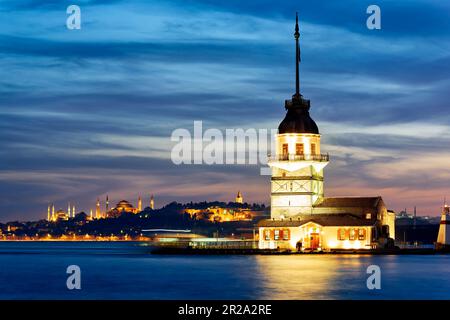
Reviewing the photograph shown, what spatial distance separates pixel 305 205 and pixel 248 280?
1270 inches

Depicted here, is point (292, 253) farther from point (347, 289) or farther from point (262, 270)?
point (347, 289)

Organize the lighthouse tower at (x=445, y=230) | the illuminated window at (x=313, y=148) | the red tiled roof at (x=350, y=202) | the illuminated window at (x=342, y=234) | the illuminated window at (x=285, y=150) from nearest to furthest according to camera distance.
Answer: the illuminated window at (x=342, y=234)
the illuminated window at (x=285, y=150)
the illuminated window at (x=313, y=148)
the red tiled roof at (x=350, y=202)
the lighthouse tower at (x=445, y=230)

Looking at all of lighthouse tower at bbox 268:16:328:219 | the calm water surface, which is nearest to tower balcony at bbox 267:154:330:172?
lighthouse tower at bbox 268:16:328:219

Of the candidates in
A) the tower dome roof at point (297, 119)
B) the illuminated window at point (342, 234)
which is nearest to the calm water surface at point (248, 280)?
the illuminated window at point (342, 234)

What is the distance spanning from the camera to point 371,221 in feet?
366

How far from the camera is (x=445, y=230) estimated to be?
423 feet

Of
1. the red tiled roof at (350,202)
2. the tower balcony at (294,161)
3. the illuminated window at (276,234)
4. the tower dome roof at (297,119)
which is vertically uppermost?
the tower dome roof at (297,119)

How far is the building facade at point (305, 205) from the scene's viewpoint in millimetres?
111688

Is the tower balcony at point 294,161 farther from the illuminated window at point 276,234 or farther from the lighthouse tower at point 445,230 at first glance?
the lighthouse tower at point 445,230

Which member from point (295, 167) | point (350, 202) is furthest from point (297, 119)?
point (350, 202)
